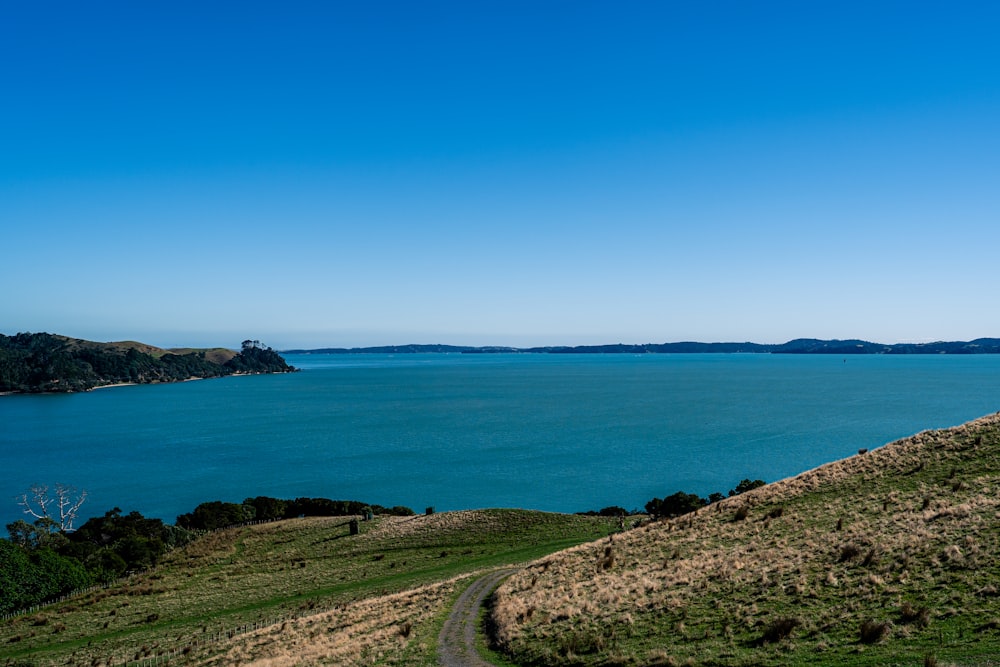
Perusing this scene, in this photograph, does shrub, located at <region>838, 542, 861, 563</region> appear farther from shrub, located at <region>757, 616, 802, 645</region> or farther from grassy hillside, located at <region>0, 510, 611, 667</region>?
grassy hillside, located at <region>0, 510, 611, 667</region>

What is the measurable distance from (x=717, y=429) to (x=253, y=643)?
117 metres

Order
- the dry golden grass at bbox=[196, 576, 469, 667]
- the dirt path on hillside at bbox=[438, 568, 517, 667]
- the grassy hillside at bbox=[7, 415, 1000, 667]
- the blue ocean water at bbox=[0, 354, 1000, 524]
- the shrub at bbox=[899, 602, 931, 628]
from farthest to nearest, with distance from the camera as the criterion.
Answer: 1. the blue ocean water at bbox=[0, 354, 1000, 524]
2. the dry golden grass at bbox=[196, 576, 469, 667]
3. the dirt path on hillside at bbox=[438, 568, 517, 667]
4. the grassy hillside at bbox=[7, 415, 1000, 667]
5. the shrub at bbox=[899, 602, 931, 628]

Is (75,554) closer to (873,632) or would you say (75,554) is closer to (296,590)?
(296,590)

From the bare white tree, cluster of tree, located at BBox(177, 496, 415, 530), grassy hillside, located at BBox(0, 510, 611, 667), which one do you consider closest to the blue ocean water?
the bare white tree

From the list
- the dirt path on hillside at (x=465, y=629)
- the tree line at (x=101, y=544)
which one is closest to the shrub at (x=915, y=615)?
the dirt path on hillside at (x=465, y=629)

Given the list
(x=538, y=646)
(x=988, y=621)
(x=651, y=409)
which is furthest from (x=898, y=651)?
(x=651, y=409)

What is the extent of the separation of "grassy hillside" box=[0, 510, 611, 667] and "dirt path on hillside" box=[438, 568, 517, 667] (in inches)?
23.0

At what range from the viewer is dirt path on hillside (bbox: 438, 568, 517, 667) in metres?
19.6

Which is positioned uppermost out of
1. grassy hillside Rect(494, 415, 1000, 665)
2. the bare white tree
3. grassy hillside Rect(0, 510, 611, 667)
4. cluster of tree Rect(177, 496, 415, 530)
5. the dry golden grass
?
grassy hillside Rect(494, 415, 1000, 665)

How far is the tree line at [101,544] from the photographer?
44069 millimetres

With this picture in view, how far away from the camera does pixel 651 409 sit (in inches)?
6437

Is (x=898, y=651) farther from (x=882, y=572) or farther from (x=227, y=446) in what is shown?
(x=227, y=446)

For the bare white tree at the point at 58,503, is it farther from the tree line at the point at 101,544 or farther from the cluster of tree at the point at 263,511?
the cluster of tree at the point at 263,511

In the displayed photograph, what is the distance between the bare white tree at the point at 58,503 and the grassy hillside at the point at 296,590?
3049 cm
